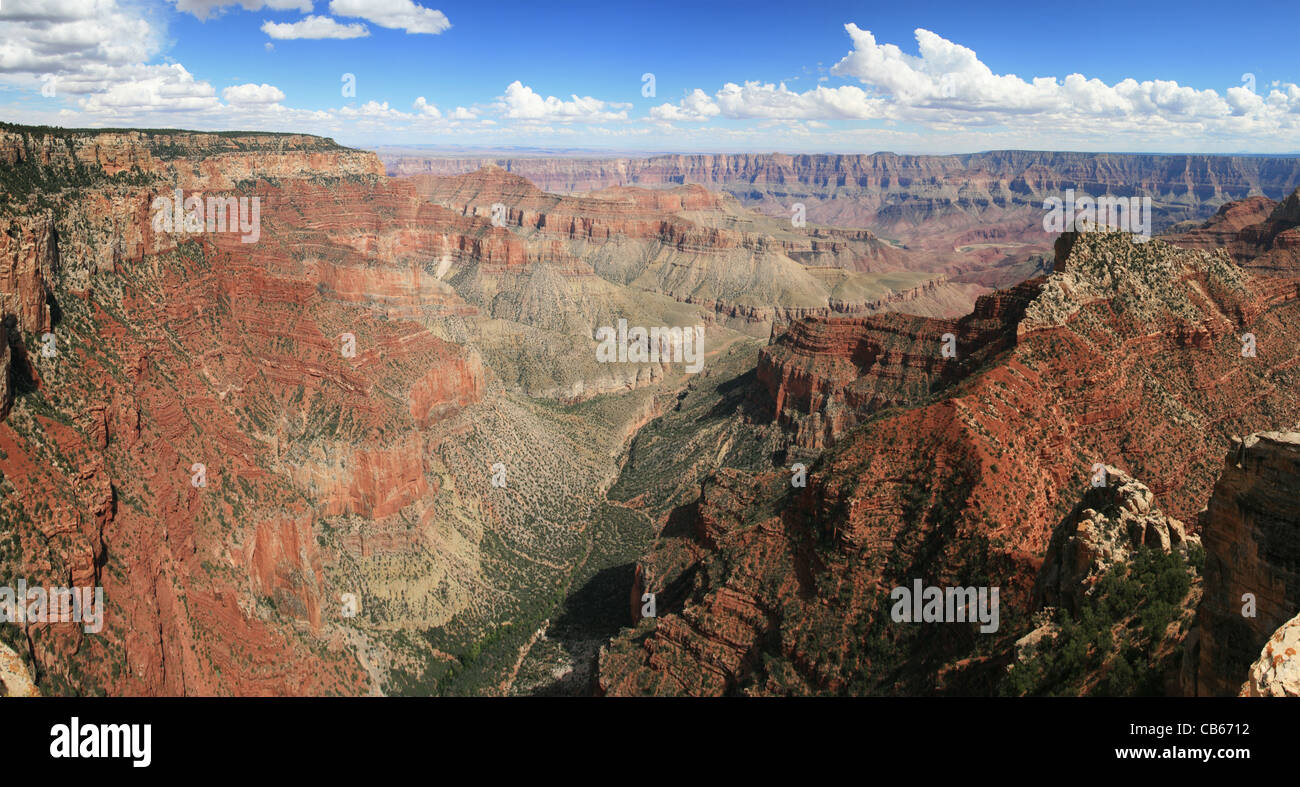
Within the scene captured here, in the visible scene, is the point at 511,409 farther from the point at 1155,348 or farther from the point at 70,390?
the point at 1155,348

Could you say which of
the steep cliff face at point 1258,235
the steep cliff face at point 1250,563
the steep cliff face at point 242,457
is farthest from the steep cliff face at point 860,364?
the steep cliff face at point 1258,235

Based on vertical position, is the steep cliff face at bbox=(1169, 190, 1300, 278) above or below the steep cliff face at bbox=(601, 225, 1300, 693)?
above

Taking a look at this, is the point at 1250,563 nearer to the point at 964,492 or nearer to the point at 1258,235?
the point at 964,492

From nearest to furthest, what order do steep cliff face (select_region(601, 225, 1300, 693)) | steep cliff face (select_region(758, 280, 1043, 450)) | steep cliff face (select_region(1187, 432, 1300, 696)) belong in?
1. steep cliff face (select_region(1187, 432, 1300, 696))
2. steep cliff face (select_region(601, 225, 1300, 693))
3. steep cliff face (select_region(758, 280, 1043, 450))

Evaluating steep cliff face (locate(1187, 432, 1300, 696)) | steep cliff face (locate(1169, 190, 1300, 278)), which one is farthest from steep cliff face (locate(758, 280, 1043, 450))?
steep cliff face (locate(1169, 190, 1300, 278))

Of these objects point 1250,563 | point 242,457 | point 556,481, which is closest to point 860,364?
point 556,481

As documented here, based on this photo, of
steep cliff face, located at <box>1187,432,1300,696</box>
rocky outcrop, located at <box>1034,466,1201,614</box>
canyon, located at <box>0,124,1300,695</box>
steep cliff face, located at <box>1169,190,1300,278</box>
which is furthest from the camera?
steep cliff face, located at <box>1169,190,1300,278</box>

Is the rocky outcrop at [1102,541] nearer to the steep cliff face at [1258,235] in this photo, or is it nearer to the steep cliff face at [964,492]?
the steep cliff face at [964,492]

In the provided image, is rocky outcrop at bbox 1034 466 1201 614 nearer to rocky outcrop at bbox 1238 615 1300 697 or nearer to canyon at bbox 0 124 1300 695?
canyon at bbox 0 124 1300 695
